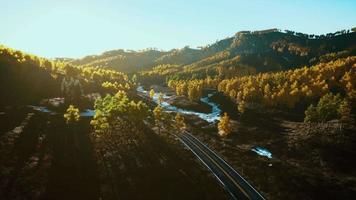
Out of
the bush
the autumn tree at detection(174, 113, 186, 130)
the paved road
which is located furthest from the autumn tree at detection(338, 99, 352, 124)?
the autumn tree at detection(174, 113, 186, 130)

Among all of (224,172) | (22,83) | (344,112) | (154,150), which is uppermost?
(22,83)

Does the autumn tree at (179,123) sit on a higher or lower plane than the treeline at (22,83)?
lower

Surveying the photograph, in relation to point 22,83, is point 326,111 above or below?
below

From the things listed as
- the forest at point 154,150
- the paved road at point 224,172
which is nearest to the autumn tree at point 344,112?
the forest at point 154,150

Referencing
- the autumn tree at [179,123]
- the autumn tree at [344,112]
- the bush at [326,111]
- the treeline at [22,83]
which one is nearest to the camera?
the autumn tree at [179,123]

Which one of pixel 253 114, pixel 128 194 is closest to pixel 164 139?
pixel 128 194

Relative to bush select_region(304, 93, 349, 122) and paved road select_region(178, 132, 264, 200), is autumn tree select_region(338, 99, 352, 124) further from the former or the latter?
paved road select_region(178, 132, 264, 200)

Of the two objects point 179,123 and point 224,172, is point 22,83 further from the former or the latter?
point 224,172

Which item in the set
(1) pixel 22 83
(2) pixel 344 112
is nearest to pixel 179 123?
(2) pixel 344 112

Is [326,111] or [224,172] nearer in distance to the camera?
[224,172]

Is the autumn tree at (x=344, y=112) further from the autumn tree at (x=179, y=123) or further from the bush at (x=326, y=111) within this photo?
the autumn tree at (x=179, y=123)
